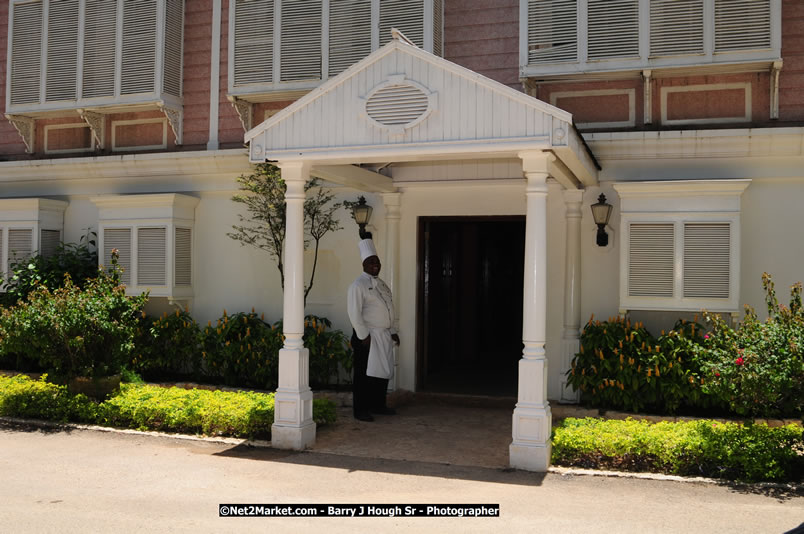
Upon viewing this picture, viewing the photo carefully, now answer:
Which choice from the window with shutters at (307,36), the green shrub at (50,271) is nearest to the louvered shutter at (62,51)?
the green shrub at (50,271)

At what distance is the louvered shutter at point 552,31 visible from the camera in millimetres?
9508

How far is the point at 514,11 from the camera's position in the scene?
Result: 10125 mm

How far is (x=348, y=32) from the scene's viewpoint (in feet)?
34.5

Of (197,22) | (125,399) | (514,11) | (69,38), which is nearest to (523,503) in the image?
(125,399)

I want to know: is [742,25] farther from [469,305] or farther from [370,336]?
[469,305]

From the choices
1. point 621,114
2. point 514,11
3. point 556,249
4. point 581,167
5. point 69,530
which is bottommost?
point 69,530

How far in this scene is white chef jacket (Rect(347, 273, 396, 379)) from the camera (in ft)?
29.9

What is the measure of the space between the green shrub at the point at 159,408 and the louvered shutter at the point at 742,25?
21.0ft

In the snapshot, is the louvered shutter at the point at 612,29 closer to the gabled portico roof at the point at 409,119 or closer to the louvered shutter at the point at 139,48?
the gabled portico roof at the point at 409,119

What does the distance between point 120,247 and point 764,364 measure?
883 cm

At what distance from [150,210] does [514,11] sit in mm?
5913

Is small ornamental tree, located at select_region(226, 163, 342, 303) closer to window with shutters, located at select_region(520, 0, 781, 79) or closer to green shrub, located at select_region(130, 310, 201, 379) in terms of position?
green shrub, located at select_region(130, 310, 201, 379)

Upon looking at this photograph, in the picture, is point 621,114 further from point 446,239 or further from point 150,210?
point 150,210

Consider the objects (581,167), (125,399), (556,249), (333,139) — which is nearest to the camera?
(333,139)
